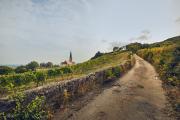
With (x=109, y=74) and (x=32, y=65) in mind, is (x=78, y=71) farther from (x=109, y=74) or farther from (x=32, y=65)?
(x=32, y=65)

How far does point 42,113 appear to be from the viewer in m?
11.6

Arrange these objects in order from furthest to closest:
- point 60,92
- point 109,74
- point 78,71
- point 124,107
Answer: point 78,71, point 109,74, point 124,107, point 60,92

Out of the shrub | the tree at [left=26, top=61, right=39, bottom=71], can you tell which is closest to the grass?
the shrub

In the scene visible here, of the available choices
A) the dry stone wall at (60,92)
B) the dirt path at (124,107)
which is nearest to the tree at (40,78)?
the dry stone wall at (60,92)

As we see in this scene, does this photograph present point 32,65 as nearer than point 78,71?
No

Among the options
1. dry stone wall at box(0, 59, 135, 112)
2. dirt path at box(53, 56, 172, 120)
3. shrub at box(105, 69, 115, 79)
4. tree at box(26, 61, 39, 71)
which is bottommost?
dirt path at box(53, 56, 172, 120)

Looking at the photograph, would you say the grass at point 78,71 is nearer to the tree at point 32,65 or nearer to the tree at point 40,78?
the tree at point 40,78

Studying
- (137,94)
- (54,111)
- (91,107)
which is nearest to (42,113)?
(54,111)

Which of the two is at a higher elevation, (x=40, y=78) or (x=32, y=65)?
(x=32, y=65)

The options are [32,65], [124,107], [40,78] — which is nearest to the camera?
[124,107]

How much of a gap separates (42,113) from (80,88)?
6.42 m

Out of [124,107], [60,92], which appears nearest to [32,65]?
[60,92]

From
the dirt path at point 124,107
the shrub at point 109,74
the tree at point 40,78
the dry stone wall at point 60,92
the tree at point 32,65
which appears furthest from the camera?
the tree at point 32,65

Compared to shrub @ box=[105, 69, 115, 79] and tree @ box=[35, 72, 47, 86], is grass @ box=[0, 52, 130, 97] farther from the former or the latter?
shrub @ box=[105, 69, 115, 79]
